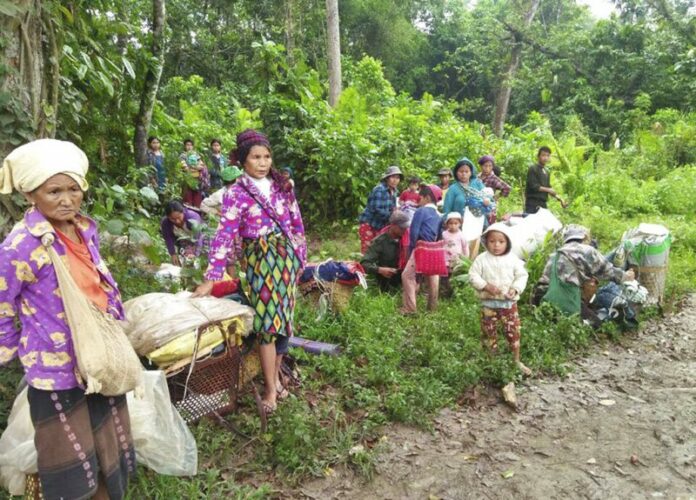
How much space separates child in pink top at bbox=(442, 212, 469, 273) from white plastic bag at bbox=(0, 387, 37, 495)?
4403 millimetres

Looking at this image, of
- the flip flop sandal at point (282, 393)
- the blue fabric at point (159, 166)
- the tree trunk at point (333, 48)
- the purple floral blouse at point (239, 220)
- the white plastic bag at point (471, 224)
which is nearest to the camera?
the purple floral blouse at point (239, 220)

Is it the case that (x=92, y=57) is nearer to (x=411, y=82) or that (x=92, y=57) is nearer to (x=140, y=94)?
(x=140, y=94)

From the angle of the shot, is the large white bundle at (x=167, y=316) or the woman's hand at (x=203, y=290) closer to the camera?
the large white bundle at (x=167, y=316)

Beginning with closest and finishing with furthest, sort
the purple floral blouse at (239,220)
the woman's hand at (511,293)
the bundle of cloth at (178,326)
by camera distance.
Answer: the bundle of cloth at (178,326) < the purple floral blouse at (239,220) < the woman's hand at (511,293)

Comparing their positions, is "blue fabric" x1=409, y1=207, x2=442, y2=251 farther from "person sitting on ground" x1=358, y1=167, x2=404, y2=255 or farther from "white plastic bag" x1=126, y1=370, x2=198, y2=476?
"white plastic bag" x1=126, y1=370, x2=198, y2=476

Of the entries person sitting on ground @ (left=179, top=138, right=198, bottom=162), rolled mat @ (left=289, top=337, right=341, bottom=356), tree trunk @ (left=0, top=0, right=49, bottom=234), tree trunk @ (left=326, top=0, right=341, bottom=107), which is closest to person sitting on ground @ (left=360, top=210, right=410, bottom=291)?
rolled mat @ (left=289, top=337, right=341, bottom=356)

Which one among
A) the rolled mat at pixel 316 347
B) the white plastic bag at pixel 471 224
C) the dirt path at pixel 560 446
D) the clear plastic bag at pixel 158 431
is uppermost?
the white plastic bag at pixel 471 224

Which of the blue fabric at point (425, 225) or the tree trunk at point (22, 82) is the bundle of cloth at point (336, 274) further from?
the tree trunk at point (22, 82)

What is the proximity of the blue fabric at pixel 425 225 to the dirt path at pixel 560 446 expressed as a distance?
1.70 metres

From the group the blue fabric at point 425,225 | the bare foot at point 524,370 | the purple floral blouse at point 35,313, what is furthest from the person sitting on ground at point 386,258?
the purple floral blouse at point 35,313

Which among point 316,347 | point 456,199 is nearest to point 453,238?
point 456,199

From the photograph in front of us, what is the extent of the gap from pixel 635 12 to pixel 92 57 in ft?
69.4

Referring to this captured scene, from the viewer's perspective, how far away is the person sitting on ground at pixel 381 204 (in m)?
6.39

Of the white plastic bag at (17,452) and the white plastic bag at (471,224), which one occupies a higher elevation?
the white plastic bag at (471,224)
